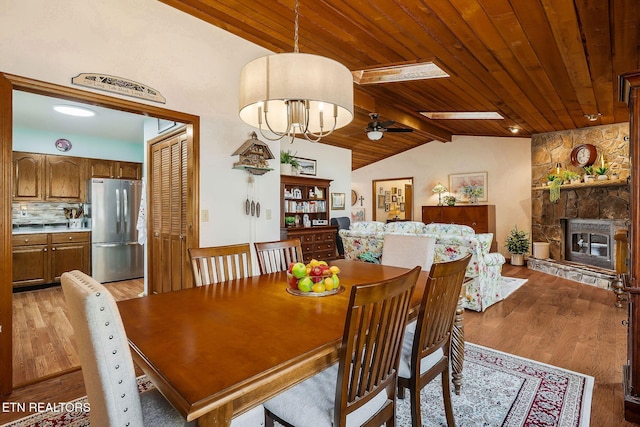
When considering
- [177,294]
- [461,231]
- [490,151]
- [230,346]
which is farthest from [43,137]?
[490,151]

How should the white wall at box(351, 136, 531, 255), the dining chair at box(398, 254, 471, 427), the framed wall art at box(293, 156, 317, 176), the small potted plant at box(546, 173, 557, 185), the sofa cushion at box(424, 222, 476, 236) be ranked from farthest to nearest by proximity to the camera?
the white wall at box(351, 136, 531, 255)
the framed wall art at box(293, 156, 317, 176)
the small potted plant at box(546, 173, 557, 185)
the sofa cushion at box(424, 222, 476, 236)
the dining chair at box(398, 254, 471, 427)

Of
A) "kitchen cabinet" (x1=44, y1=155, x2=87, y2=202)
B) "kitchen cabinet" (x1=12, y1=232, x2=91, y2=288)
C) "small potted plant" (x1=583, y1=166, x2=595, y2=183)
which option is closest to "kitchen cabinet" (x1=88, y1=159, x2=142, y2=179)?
"kitchen cabinet" (x1=44, y1=155, x2=87, y2=202)

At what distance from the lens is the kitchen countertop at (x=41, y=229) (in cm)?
497

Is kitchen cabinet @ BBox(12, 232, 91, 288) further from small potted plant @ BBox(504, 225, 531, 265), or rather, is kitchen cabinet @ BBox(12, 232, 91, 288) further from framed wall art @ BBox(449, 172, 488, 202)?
small potted plant @ BBox(504, 225, 531, 265)

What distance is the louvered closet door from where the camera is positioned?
11.5 feet

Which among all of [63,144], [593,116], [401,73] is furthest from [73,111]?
[593,116]

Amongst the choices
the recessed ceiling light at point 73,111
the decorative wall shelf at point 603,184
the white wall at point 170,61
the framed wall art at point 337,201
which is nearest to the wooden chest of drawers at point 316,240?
the framed wall art at point 337,201

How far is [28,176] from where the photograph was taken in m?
5.09

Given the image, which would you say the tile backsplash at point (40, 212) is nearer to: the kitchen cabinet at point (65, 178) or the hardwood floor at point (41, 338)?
the kitchen cabinet at point (65, 178)

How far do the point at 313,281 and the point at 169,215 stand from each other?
8.77 ft

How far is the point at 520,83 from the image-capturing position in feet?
12.3

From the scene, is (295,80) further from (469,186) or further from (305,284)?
(469,186)

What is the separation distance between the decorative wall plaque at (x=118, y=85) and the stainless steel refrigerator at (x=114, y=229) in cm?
344

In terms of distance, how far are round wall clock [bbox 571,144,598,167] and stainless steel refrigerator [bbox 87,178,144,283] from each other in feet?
26.1
